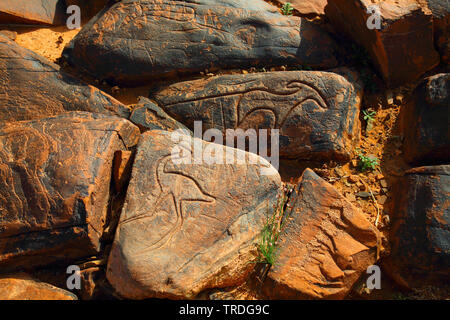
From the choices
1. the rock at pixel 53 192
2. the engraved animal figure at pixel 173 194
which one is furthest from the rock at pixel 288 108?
the rock at pixel 53 192

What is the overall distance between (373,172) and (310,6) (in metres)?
2.03

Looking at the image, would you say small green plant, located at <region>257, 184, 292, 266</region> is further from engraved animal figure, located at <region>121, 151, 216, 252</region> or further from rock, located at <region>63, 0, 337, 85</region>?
rock, located at <region>63, 0, 337, 85</region>

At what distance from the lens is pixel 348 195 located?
3.89 metres

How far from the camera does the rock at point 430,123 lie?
3670mm

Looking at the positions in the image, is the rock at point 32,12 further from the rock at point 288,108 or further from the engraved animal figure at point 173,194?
the engraved animal figure at point 173,194

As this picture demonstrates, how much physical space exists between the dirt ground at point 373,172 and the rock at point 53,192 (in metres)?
1.04

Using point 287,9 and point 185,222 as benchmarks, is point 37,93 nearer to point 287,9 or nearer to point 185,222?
point 185,222

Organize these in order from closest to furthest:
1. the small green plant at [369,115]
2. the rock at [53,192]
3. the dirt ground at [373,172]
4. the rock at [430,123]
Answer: the rock at [53,192], the dirt ground at [373,172], the rock at [430,123], the small green plant at [369,115]

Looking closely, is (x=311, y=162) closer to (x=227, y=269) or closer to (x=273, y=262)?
(x=273, y=262)

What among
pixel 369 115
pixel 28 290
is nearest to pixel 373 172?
pixel 369 115

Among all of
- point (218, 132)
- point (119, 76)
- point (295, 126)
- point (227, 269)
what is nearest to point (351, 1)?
point (295, 126)

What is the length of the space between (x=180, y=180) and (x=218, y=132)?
81 cm

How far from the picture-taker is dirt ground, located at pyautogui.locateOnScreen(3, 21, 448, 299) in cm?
352

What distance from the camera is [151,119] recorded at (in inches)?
159
